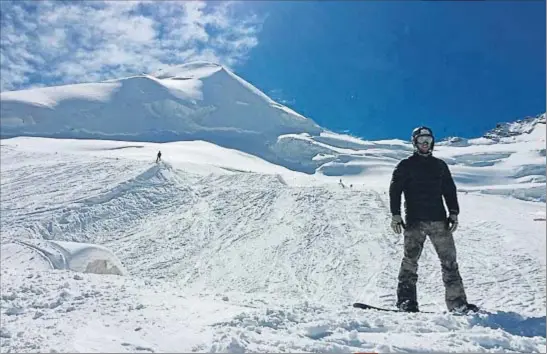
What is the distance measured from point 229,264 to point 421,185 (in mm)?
11495

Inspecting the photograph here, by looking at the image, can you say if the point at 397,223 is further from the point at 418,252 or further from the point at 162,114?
the point at 162,114

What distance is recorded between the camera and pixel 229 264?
18.4m

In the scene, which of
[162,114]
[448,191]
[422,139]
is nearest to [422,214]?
[448,191]

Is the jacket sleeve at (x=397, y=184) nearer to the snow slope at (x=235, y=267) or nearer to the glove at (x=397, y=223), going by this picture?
the glove at (x=397, y=223)

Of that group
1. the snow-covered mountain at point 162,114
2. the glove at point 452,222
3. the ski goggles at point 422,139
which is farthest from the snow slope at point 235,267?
the snow-covered mountain at point 162,114

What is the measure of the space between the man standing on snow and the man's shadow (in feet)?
2.74

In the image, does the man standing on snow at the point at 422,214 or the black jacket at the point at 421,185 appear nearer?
the man standing on snow at the point at 422,214

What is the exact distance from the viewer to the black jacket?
25.2 feet

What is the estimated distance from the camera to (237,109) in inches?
5138

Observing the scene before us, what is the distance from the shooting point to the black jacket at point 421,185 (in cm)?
769

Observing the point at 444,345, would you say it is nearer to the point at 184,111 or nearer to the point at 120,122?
the point at 120,122

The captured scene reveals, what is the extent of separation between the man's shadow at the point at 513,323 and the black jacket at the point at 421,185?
63.8 inches

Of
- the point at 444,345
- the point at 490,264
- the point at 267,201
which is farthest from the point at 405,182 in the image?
the point at 267,201

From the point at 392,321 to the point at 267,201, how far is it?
2025cm
